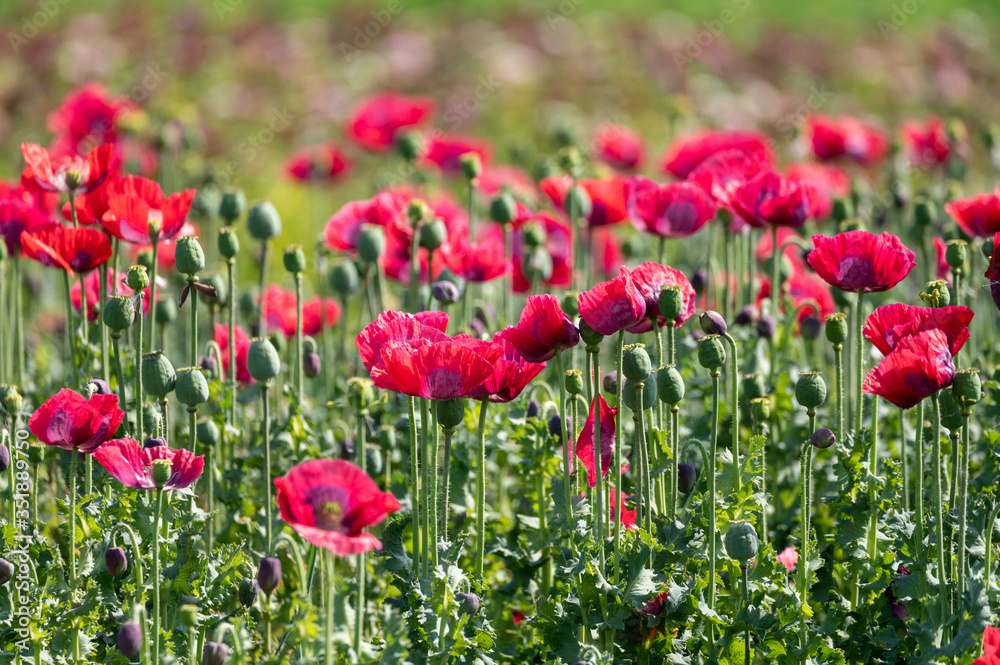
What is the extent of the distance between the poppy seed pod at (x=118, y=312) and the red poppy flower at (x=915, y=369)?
1.52 meters

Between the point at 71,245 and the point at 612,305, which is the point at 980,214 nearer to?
the point at 612,305

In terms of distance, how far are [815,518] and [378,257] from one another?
139 centimetres

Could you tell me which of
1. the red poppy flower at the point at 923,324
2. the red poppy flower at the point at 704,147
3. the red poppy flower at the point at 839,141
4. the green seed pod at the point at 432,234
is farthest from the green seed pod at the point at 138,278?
the red poppy flower at the point at 839,141

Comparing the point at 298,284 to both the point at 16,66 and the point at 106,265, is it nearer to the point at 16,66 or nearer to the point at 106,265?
the point at 106,265

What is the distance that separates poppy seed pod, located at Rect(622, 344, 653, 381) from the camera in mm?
1932

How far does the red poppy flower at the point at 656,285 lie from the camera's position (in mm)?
2070

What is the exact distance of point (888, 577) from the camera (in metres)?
2.20

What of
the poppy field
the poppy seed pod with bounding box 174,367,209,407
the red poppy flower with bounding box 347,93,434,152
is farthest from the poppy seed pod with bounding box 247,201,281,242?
the red poppy flower with bounding box 347,93,434,152

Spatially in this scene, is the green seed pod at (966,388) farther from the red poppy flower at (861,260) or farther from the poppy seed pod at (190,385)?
the poppy seed pod at (190,385)

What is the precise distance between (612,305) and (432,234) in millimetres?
1101

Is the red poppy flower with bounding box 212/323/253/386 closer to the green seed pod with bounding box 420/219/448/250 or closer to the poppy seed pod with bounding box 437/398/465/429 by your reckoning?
the green seed pod with bounding box 420/219/448/250

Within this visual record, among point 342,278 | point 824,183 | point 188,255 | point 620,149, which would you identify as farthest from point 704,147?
point 188,255

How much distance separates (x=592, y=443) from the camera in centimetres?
213

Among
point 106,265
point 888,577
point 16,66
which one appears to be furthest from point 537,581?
point 16,66
